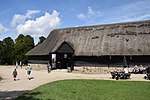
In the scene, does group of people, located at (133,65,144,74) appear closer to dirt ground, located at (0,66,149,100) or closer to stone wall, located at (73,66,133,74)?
dirt ground, located at (0,66,149,100)

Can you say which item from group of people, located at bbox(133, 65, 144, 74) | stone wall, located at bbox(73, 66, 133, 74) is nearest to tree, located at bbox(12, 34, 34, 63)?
stone wall, located at bbox(73, 66, 133, 74)

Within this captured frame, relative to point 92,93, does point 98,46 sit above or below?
above

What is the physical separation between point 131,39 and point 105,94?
2064 centimetres

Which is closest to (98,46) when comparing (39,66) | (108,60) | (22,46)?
(108,60)

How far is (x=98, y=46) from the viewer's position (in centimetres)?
3628

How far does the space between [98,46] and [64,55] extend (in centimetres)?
777

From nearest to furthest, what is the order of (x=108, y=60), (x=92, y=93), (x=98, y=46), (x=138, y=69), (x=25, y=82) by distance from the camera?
(x=92, y=93)
(x=25, y=82)
(x=138, y=69)
(x=108, y=60)
(x=98, y=46)

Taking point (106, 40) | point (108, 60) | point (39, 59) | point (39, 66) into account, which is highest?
point (106, 40)

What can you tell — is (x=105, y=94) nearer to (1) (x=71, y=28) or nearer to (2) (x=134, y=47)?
(2) (x=134, y=47)

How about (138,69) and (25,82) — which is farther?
(138,69)

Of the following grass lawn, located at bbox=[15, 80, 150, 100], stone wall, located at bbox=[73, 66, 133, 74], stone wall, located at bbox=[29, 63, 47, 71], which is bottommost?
grass lawn, located at bbox=[15, 80, 150, 100]

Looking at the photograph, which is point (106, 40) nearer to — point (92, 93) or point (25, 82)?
point (25, 82)

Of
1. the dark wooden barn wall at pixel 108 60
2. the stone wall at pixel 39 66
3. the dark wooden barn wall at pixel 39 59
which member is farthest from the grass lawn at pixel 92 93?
the stone wall at pixel 39 66

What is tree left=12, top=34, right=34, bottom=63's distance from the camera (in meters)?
67.8
